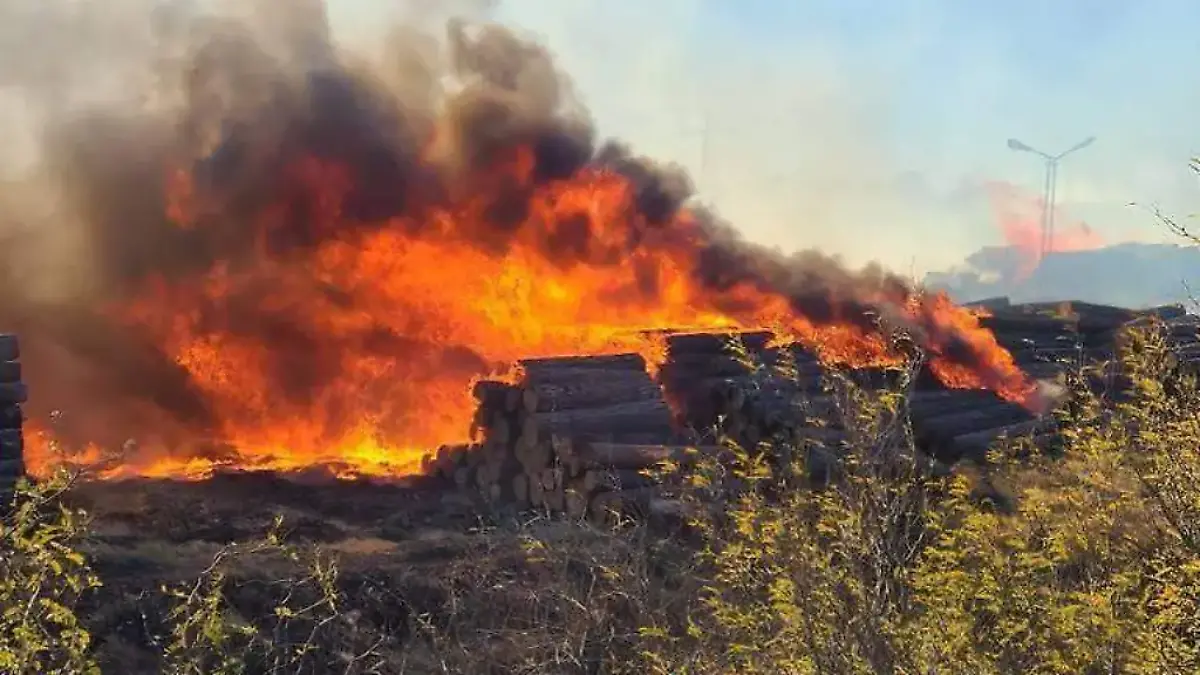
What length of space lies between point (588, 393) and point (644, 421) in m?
0.70

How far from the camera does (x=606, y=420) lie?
37.8ft

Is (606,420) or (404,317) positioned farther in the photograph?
(404,317)

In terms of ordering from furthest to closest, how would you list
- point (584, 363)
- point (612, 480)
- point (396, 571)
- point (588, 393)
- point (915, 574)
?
point (584, 363)
point (588, 393)
point (612, 480)
point (396, 571)
point (915, 574)

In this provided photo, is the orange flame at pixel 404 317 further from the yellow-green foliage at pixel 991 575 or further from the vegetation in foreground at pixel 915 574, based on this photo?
the yellow-green foliage at pixel 991 575

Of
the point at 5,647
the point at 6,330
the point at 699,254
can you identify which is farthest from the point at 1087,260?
the point at 5,647

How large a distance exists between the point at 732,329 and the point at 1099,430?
8.46 metres

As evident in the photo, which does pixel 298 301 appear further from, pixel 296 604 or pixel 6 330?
pixel 296 604

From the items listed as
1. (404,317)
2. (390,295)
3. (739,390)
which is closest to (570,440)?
(739,390)

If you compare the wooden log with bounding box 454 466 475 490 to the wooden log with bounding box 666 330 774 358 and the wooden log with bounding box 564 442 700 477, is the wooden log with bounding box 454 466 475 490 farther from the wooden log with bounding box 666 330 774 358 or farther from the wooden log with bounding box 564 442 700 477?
the wooden log with bounding box 666 330 774 358

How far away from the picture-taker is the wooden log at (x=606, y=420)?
1122 cm

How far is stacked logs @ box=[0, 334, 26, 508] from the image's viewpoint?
9.38 meters

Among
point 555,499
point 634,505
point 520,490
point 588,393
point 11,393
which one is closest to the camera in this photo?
point 11,393

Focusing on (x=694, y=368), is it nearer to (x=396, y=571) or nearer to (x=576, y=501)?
(x=576, y=501)

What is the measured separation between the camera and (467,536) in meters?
10.4
